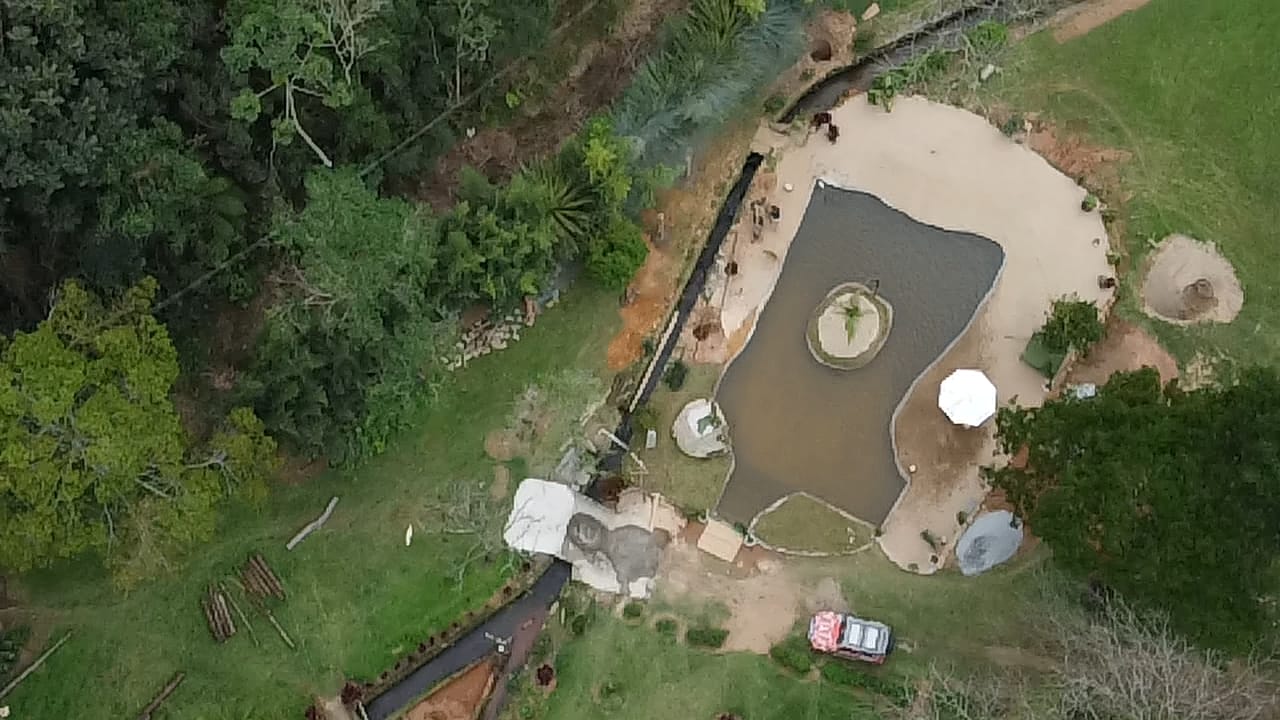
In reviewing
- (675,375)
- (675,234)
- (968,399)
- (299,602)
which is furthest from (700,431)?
(299,602)

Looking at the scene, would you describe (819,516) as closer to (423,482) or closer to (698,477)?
(698,477)

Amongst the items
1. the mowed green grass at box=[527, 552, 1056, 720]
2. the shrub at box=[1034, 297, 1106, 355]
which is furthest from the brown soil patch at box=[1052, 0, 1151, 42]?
the mowed green grass at box=[527, 552, 1056, 720]

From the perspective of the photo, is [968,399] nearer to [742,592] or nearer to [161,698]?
[742,592]

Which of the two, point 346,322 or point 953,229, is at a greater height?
point 346,322

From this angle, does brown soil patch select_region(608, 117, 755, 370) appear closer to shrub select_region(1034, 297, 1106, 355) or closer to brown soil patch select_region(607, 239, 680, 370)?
brown soil patch select_region(607, 239, 680, 370)

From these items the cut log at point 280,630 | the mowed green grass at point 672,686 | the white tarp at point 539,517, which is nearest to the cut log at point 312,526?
the cut log at point 280,630

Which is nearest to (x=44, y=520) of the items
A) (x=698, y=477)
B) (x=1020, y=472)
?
(x=698, y=477)
